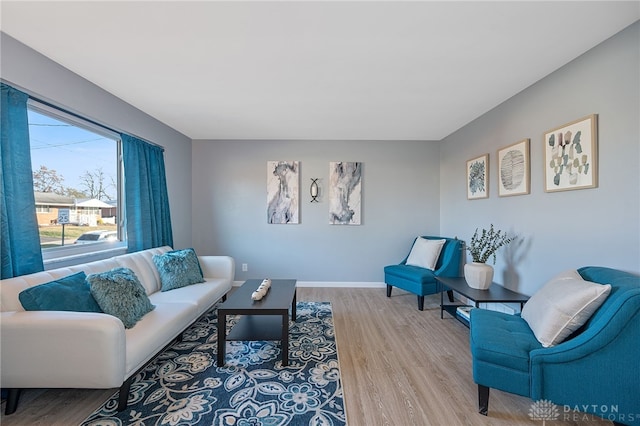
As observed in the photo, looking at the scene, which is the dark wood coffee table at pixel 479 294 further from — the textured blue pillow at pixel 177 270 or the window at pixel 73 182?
the window at pixel 73 182

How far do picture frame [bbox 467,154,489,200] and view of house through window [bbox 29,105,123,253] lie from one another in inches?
167

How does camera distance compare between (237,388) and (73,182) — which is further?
(73,182)

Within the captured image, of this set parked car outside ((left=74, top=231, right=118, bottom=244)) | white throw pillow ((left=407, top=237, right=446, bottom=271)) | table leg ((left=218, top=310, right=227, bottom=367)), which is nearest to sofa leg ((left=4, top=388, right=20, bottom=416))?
table leg ((left=218, top=310, right=227, bottom=367))

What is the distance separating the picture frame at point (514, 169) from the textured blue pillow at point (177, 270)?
11.6 feet

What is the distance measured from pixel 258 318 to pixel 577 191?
9.51 ft

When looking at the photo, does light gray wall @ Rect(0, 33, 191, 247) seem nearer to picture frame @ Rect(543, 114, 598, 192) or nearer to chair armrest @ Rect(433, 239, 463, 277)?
chair armrest @ Rect(433, 239, 463, 277)

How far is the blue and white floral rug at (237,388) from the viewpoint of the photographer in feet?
5.25

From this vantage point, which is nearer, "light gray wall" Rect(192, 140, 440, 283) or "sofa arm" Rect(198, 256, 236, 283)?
"sofa arm" Rect(198, 256, 236, 283)

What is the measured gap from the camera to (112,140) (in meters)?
2.92

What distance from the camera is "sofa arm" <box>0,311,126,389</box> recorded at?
4.94 feet

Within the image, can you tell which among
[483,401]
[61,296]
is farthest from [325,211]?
[61,296]

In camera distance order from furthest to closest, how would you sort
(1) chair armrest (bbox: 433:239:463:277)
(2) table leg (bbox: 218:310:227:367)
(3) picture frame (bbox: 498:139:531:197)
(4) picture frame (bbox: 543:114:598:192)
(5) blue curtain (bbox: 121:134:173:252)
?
(1) chair armrest (bbox: 433:239:463:277), (5) blue curtain (bbox: 121:134:173:252), (3) picture frame (bbox: 498:139:531:197), (2) table leg (bbox: 218:310:227:367), (4) picture frame (bbox: 543:114:598:192)

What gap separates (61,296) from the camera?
5.67ft

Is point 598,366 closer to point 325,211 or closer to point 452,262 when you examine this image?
point 452,262
